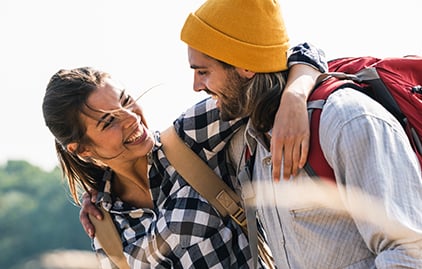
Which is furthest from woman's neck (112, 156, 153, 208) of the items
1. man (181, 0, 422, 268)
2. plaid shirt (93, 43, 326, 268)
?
man (181, 0, 422, 268)

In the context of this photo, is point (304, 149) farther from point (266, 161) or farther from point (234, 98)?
point (234, 98)

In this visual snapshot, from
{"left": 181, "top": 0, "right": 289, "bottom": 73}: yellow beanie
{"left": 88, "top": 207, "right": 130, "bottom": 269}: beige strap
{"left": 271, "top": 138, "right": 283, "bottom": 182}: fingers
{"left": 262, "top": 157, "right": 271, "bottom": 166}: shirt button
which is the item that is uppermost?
{"left": 181, "top": 0, "right": 289, "bottom": 73}: yellow beanie

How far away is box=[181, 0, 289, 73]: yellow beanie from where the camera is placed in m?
3.50

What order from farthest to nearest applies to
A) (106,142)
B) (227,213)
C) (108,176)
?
(108,176) < (106,142) < (227,213)

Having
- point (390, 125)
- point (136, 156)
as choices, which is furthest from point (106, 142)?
point (390, 125)

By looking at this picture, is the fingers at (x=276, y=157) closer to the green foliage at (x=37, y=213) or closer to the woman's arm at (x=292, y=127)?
the woman's arm at (x=292, y=127)

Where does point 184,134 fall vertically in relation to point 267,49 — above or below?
below

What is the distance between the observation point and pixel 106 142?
4.02 metres

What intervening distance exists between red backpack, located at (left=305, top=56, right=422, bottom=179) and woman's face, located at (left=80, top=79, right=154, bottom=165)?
951mm

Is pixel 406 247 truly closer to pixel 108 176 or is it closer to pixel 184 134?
pixel 184 134

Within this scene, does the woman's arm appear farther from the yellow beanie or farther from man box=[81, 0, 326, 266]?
the yellow beanie

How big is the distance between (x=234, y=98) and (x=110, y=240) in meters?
1.02

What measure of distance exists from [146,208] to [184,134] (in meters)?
0.39

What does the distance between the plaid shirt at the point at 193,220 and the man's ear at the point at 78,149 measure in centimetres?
33
